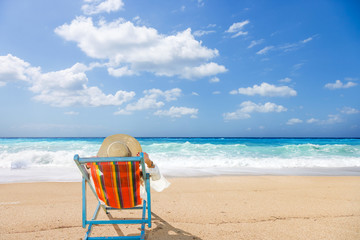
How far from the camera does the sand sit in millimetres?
3541

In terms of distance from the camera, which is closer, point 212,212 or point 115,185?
point 115,185

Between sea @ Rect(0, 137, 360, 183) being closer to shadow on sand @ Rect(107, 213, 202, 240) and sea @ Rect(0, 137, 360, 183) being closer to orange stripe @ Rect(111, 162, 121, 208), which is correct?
shadow on sand @ Rect(107, 213, 202, 240)

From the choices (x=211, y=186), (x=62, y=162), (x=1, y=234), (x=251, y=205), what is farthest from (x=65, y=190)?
(x=62, y=162)

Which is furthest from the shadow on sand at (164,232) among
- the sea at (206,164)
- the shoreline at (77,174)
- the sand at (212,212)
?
the sea at (206,164)

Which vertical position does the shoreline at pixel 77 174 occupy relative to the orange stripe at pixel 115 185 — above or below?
below

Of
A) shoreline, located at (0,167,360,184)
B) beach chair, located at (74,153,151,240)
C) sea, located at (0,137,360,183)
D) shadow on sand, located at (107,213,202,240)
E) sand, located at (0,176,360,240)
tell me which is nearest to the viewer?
beach chair, located at (74,153,151,240)

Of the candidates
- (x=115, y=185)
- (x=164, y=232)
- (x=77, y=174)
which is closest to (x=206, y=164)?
(x=77, y=174)

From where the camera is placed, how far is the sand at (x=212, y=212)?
3541 mm

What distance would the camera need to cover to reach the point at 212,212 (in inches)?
173

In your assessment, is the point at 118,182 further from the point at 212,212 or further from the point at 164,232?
the point at 212,212

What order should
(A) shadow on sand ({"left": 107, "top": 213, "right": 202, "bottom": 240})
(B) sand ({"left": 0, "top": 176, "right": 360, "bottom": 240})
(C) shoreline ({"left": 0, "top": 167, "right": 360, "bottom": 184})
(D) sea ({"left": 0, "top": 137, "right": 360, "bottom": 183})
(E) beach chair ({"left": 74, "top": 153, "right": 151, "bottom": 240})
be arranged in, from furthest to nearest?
(D) sea ({"left": 0, "top": 137, "right": 360, "bottom": 183}), (C) shoreline ({"left": 0, "top": 167, "right": 360, "bottom": 184}), (B) sand ({"left": 0, "top": 176, "right": 360, "bottom": 240}), (A) shadow on sand ({"left": 107, "top": 213, "right": 202, "bottom": 240}), (E) beach chair ({"left": 74, "top": 153, "right": 151, "bottom": 240})

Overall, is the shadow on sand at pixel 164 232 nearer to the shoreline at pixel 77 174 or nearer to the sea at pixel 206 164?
the shoreline at pixel 77 174

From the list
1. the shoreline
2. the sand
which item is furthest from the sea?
the sand

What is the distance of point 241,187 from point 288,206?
1.66 m
